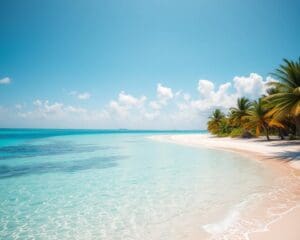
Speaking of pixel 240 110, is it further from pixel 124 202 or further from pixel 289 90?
pixel 124 202

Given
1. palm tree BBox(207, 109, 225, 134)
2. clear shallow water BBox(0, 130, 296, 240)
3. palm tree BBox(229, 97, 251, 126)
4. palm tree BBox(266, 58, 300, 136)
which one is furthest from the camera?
palm tree BBox(207, 109, 225, 134)

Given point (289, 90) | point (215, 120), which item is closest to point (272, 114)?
point (289, 90)

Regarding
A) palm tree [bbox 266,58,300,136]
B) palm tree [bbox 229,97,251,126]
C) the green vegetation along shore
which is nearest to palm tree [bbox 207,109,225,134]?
the green vegetation along shore

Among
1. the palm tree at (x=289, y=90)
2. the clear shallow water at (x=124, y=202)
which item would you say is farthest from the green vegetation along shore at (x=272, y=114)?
the clear shallow water at (x=124, y=202)

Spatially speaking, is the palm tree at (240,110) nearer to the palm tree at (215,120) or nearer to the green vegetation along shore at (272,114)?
the green vegetation along shore at (272,114)

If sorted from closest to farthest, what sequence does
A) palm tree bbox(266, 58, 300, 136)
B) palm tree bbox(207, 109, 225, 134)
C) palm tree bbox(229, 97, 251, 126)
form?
palm tree bbox(266, 58, 300, 136)
palm tree bbox(229, 97, 251, 126)
palm tree bbox(207, 109, 225, 134)

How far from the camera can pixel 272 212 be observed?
5934 mm

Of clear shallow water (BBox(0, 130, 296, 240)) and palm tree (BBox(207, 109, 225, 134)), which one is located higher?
palm tree (BBox(207, 109, 225, 134))

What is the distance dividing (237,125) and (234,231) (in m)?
35.6

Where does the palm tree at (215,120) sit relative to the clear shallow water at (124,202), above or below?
above

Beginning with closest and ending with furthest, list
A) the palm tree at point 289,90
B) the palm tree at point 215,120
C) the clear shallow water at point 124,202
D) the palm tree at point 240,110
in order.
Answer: the clear shallow water at point 124,202 → the palm tree at point 289,90 → the palm tree at point 240,110 → the palm tree at point 215,120

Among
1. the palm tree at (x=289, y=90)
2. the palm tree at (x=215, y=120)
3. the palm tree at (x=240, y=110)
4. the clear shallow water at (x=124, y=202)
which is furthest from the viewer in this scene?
the palm tree at (x=215, y=120)

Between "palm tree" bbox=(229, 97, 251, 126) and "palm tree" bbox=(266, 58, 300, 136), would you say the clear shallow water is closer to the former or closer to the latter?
"palm tree" bbox=(266, 58, 300, 136)

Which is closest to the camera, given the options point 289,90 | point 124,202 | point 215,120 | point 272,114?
point 124,202
